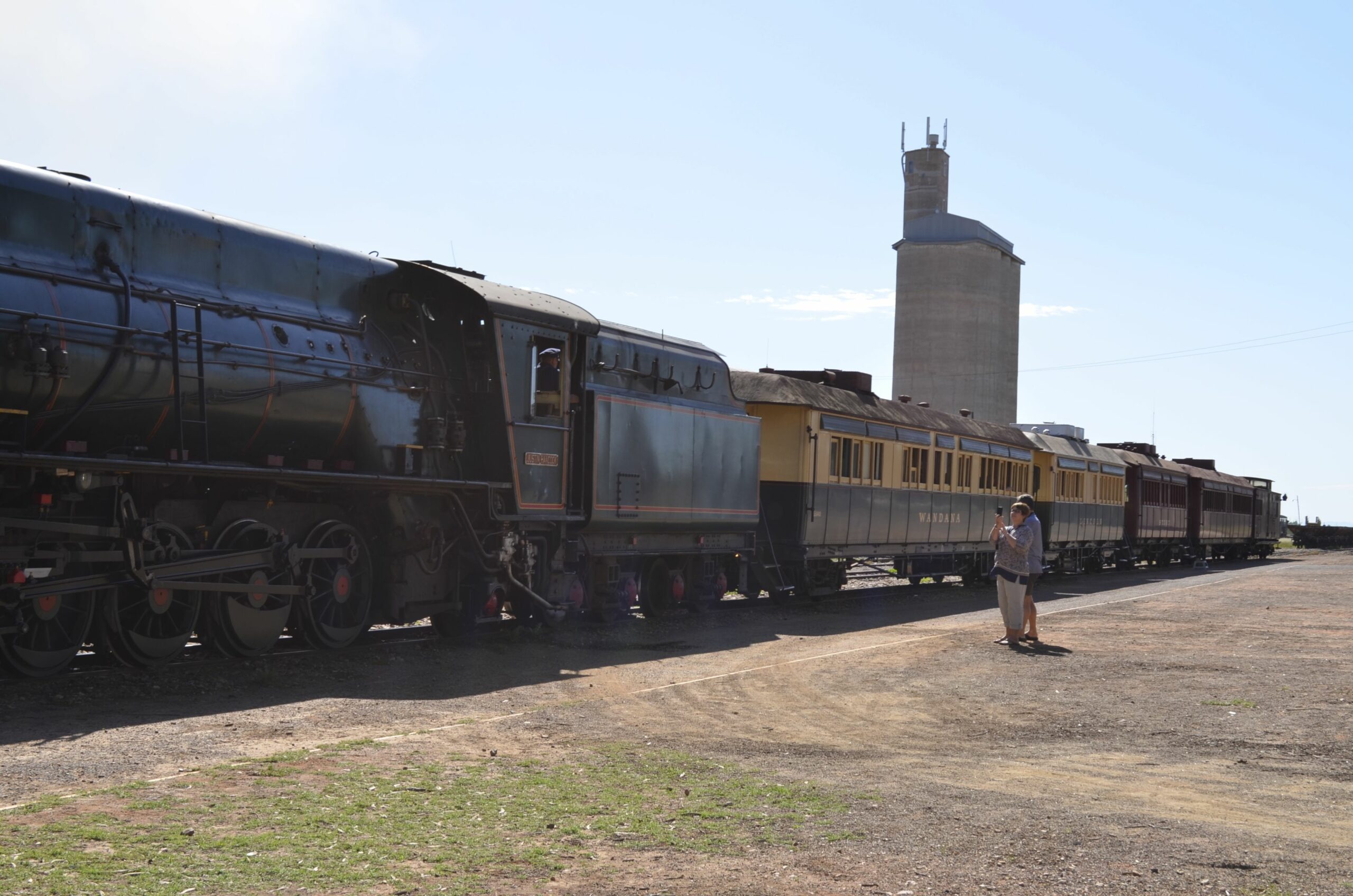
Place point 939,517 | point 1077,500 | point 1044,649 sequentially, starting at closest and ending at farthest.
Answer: point 1044,649 < point 939,517 < point 1077,500

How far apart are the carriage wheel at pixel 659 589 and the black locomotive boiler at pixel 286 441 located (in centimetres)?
14

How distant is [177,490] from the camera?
37.2ft

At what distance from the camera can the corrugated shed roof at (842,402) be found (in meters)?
21.8

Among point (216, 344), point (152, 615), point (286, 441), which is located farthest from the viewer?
point (286, 441)

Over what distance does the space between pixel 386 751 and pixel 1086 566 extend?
33.5 m

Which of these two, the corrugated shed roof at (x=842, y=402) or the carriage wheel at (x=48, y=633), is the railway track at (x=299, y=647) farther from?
the corrugated shed roof at (x=842, y=402)

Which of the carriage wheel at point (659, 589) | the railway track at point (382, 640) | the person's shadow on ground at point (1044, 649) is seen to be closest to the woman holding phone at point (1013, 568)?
the person's shadow on ground at point (1044, 649)

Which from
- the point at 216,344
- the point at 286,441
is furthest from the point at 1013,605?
the point at 216,344

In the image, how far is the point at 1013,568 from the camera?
1560cm

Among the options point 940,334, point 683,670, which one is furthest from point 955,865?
point 940,334

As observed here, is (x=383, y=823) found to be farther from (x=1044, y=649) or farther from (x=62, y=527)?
(x=1044, y=649)

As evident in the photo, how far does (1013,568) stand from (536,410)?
609 cm

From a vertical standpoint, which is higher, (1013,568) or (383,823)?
(1013,568)

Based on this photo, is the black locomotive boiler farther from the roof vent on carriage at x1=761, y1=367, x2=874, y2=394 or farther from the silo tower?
the silo tower
